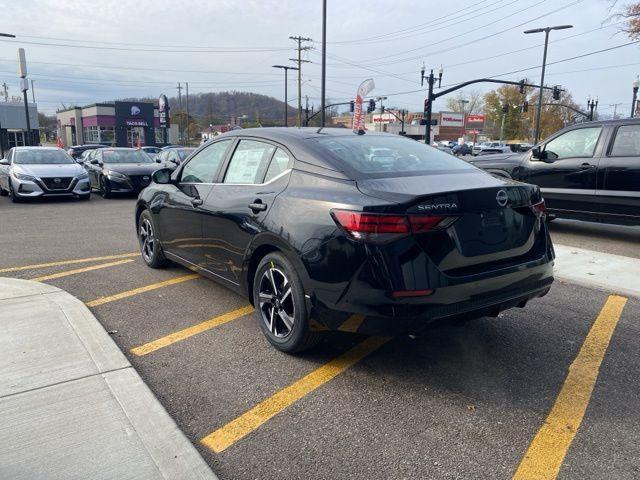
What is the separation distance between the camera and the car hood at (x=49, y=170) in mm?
13305

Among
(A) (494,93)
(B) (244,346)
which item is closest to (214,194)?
(B) (244,346)

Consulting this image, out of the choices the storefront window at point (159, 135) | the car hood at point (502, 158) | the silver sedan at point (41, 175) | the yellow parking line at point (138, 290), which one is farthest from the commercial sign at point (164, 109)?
the yellow parking line at point (138, 290)

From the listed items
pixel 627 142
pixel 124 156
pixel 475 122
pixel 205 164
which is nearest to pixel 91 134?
pixel 124 156

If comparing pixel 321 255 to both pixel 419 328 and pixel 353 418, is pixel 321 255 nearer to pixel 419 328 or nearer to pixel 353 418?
pixel 419 328

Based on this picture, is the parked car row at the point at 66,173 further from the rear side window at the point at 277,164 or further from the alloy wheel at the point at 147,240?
the rear side window at the point at 277,164

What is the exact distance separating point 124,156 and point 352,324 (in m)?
15.0

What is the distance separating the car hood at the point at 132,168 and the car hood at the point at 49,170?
1200 millimetres

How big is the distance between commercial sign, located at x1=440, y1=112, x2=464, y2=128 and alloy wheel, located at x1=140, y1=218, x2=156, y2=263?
11143 cm

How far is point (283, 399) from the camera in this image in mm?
3174

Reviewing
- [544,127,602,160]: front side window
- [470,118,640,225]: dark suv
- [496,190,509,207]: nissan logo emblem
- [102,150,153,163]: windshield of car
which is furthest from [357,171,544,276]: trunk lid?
[102,150,153,163]: windshield of car

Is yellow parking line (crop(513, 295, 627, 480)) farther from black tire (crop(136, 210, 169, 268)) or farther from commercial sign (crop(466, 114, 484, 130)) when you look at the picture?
commercial sign (crop(466, 114, 484, 130))

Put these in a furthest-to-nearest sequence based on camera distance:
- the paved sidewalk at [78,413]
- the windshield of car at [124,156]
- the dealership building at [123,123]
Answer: the dealership building at [123,123] → the windshield of car at [124,156] → the paved sidewalk at [78,413]

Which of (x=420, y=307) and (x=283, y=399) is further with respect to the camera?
(x=283, y=399)

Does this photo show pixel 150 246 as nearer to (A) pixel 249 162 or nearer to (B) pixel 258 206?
(A) pixel 249 162
